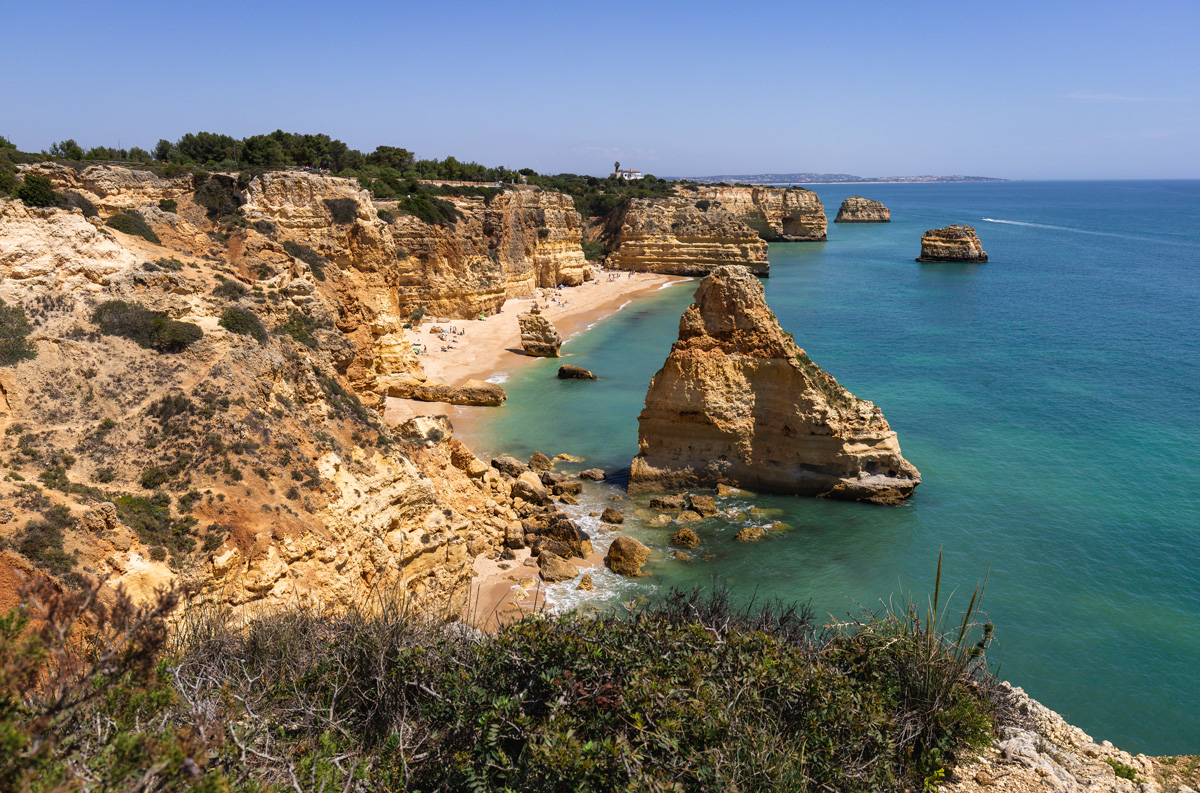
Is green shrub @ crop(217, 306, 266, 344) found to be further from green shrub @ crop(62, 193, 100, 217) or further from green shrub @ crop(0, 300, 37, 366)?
green shrub @ crop(62, 193, 100, 217)

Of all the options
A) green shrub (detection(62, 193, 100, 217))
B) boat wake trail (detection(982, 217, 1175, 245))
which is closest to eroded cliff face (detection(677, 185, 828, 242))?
boat wake trail (detection(982, 217, 1175, 245))

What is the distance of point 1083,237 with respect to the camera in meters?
112

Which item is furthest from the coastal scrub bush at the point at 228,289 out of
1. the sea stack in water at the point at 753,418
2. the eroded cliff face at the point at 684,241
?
the eroded cliff face at the point at 684,241

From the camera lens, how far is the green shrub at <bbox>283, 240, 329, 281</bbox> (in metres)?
24.2

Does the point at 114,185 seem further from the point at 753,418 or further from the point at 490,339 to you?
the point at 490,339

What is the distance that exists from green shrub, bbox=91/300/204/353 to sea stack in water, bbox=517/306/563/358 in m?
32.8

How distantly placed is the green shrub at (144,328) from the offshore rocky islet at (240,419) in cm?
28

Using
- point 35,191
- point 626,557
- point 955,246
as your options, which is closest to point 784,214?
point 955,246

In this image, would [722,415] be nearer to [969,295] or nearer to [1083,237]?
[969,295]

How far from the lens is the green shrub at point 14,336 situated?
1276 centimetres

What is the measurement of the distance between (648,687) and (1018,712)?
7211mm

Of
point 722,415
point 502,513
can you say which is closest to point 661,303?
point 722,415

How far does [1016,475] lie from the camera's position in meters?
27.0

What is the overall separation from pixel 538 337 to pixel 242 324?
1251 inches
